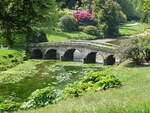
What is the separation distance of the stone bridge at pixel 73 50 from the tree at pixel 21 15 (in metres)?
38.6

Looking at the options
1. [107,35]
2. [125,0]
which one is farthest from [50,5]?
[125,0]

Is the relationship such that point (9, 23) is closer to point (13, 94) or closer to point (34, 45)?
point (13, 94)

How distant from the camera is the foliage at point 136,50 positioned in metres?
45.3

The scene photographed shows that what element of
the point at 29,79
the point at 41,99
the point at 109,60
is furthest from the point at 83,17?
the point at 41,99

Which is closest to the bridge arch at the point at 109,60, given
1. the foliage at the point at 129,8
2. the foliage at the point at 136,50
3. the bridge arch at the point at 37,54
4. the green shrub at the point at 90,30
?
the foliage at the point at 136,50

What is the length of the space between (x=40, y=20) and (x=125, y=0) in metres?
122

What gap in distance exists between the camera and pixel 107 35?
98.2 m

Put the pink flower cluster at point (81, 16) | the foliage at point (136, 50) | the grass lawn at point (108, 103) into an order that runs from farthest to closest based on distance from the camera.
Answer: the pink flower cluster at point (81, 16) < the foliage at point (136, 50) < the grass lawn at point (108, 103)

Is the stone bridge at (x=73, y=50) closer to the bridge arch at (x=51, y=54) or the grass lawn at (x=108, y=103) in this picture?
the bridge arch at (x=51, y=54)

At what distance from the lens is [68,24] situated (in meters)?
94.4

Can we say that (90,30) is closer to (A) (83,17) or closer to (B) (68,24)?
(A) (83,17)

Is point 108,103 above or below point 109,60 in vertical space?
above

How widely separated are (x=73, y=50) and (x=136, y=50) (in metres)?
21.5

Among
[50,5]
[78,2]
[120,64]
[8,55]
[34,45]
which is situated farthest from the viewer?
[34,45]
